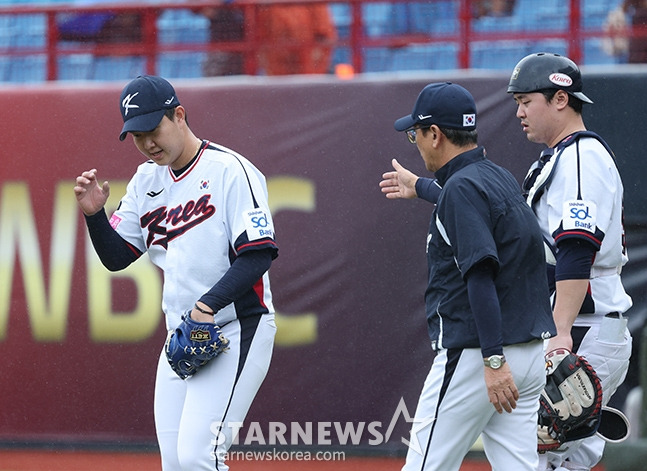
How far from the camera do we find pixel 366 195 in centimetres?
665

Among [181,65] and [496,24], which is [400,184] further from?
[181,65]

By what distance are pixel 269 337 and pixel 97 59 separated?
4270 mm

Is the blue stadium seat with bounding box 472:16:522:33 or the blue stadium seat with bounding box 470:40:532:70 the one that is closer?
the blue stadium seat with bounding box 470:40:532:70

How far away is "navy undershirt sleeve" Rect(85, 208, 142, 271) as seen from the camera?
445 centimetres

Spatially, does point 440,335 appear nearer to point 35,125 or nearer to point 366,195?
point 366,195

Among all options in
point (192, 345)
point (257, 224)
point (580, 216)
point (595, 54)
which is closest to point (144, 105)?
point (257, 224)

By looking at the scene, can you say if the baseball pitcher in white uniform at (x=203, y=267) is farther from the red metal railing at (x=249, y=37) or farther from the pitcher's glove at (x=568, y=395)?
the red metal railing at (x=249, y=37)

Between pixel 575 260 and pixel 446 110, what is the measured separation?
89 cm

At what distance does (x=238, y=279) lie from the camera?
4.05 m

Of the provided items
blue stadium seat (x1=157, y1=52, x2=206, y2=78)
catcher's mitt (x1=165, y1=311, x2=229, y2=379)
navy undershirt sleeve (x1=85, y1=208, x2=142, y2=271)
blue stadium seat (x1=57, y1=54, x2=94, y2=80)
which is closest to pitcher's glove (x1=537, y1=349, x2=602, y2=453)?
catcher's mitt (x1=165, y1=311, x2=229, y2=379)

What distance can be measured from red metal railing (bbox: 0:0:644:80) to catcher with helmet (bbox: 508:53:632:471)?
2.48 meters

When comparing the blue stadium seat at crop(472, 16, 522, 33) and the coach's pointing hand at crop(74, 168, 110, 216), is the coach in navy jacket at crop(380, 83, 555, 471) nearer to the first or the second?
the coach's pointing hand at crop(74, 168, 110, 216)

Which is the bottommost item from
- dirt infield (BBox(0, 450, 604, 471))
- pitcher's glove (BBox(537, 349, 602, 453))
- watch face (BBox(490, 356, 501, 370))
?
dirt infield (BBox(0, 450, 604, 471))

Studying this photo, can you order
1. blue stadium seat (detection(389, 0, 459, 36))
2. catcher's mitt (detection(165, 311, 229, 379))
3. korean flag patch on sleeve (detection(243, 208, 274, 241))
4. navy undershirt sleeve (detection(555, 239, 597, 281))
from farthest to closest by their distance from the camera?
1. blue stadium seat (detection(389, 0, 459, 36))
2. navy undershirt sleeve (detection(555, 239, 597, 281))
3. korean flag patch on sleeve (detection(243, 208, 274, 241))
4. catcher's mitt (detection(165, 311, 229, 379))
